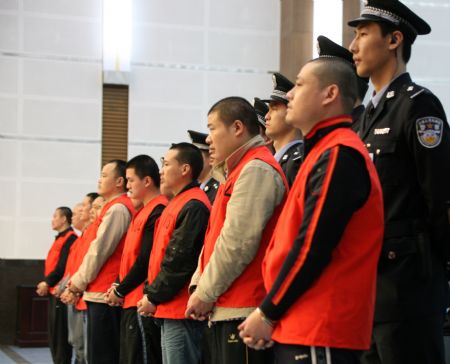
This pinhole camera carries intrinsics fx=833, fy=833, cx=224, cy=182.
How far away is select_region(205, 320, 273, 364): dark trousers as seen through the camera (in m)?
3.26

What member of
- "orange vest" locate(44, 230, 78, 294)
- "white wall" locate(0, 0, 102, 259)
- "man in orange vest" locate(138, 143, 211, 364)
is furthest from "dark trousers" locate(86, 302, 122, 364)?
"white wall" locate(0, 0, 102, 259)

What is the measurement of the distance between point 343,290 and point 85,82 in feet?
29.9

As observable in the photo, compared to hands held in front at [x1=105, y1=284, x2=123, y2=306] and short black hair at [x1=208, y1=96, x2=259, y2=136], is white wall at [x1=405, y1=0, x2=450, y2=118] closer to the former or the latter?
hands held in front at [x1=105, y1=284, x2=123, y2=306]

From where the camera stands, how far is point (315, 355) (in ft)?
7.84

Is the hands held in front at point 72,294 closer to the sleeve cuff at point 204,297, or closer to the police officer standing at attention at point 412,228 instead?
the sleeve cuff at point 204,297

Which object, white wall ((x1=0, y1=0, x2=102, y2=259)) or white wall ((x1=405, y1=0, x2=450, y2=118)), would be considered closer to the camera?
white wall ((x1=405, y1=0, x2=450, y2=118))

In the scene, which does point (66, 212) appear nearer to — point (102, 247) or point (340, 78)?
point (102, 247)

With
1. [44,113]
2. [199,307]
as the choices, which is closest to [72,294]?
[199,307]

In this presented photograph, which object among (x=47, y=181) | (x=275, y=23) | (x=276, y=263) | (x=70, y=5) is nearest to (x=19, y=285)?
(x=47, y=181)

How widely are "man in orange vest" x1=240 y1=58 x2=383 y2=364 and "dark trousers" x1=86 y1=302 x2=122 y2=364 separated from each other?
3339 millimetres

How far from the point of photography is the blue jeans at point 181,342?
4.38 meters

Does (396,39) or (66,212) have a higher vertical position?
(396,39)

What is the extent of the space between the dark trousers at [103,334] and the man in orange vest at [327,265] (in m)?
3.34

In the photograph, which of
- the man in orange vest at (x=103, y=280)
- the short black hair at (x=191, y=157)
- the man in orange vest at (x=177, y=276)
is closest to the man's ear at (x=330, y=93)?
the man in orange vest at (x=177, y=276)
